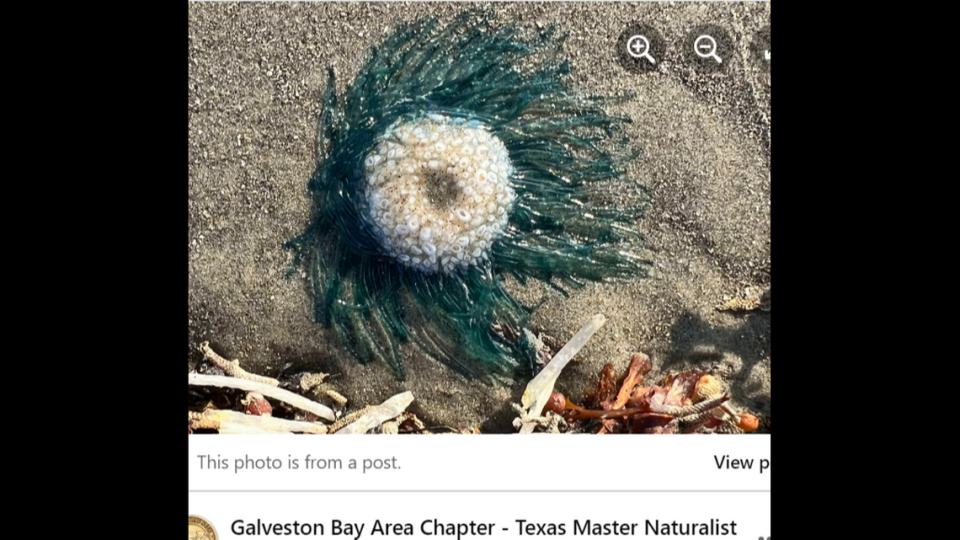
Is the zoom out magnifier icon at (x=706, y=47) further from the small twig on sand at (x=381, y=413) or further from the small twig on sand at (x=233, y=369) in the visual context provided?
the small twig on sand at (x=233, y=369)

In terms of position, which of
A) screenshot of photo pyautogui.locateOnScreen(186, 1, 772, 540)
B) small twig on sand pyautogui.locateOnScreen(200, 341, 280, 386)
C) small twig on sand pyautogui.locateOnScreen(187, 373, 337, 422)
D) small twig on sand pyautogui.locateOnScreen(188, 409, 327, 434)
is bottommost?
small twig on sand pyautogui.locateOnScreen(188, 409, 327, 434)

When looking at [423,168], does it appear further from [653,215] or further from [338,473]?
[338,473]

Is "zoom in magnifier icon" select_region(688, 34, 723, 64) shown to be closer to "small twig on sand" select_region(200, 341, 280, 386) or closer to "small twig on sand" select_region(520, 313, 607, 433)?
"small twig on sand" select_region(520, 313, 607, 433)

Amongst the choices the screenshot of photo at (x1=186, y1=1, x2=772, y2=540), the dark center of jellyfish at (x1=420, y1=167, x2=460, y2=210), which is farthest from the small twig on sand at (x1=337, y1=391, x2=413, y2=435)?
the dark center of jellyfish at (x1=420, y1=167, x2=460, y2=210)

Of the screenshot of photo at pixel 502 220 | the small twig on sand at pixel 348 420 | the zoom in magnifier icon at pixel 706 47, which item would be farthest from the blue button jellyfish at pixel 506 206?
the zoom in magnifier icon at pixel 706 47

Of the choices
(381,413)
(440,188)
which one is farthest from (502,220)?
(381,413)

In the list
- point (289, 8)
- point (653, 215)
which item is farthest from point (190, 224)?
point (653, 215)
